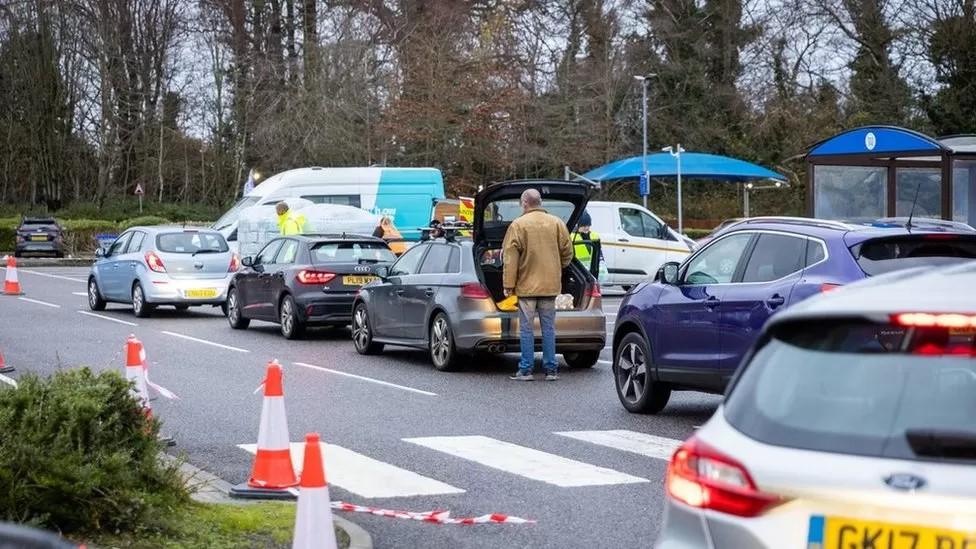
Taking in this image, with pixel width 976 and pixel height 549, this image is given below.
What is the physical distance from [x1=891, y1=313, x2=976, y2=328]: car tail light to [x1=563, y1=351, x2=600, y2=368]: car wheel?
13.2 metres

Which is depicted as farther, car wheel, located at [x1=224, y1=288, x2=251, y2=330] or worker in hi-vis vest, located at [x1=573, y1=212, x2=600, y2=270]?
worker in hi-vis vest, located at [x1=573, y1=212, x2=600, y2=270]

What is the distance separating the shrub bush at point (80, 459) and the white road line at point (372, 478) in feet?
4.87

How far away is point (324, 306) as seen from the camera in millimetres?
21078

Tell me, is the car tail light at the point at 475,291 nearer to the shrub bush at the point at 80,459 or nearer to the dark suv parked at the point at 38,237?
the shrub bush at the point at 80,459

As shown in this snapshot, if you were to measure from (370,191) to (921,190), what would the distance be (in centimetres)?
1493

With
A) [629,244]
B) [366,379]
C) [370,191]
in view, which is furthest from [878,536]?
[370,191]

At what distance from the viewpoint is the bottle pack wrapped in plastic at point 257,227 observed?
1270 inches

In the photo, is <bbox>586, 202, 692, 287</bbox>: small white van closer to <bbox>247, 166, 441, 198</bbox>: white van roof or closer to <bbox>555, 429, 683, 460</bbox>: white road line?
<bbox>247, 166, 441, 198</bbox>: white van roof

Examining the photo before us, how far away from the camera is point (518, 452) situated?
10930mm

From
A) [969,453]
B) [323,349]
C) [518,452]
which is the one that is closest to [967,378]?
[969,453]

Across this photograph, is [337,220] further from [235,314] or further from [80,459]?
[80,459]

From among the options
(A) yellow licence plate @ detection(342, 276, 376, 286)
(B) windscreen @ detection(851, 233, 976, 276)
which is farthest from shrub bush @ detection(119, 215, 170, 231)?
(B) windscreen @ detection(851, 233, 976, 276)

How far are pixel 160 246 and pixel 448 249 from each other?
9.87 m

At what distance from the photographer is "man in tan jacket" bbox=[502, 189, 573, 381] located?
1562cm
